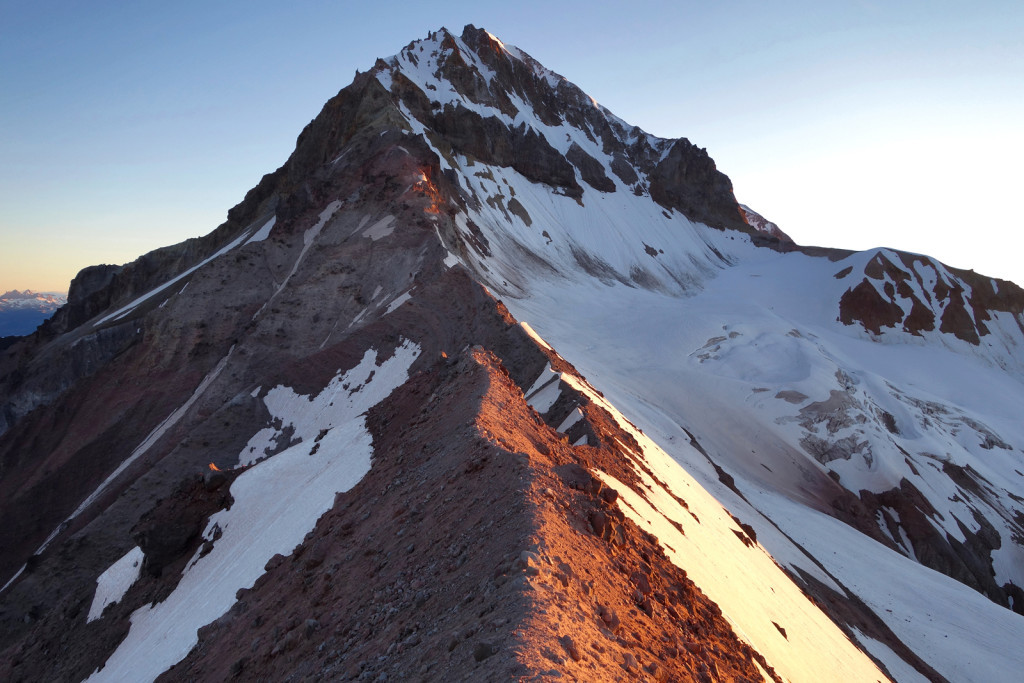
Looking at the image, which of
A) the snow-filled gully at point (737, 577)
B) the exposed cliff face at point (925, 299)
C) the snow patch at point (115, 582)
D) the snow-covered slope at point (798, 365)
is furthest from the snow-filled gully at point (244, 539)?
the exposed cliff face at point (925, 299)

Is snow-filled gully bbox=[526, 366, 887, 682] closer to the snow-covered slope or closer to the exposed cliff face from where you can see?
the snow-covered slope

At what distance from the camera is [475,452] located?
33.6 ft

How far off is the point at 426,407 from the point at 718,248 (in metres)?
101

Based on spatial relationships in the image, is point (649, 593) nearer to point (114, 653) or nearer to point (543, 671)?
point (543, 671)

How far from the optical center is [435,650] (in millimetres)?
6133

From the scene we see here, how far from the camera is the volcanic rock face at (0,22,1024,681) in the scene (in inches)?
323

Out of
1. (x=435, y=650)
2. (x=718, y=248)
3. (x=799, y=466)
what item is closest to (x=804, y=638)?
(x=435, y=650)

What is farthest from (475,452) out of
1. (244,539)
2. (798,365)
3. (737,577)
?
(798,365)

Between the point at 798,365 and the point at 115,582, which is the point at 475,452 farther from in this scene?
the point at 798,365

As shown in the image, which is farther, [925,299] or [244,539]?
[925,299]

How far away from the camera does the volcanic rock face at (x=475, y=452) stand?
820 centimetres

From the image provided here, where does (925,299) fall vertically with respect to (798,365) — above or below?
below

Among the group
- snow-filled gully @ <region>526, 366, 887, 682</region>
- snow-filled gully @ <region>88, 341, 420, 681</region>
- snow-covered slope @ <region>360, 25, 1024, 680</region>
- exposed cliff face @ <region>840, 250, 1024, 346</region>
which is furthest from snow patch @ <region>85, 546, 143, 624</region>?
exposed cliff face @ <region>840, 250, 1024, 346</region>

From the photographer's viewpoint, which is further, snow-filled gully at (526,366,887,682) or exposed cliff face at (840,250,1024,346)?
exposed cliff face at (840,250,1024,346)
